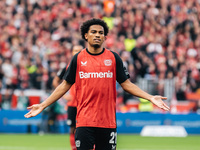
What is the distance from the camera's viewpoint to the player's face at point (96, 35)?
665 cm

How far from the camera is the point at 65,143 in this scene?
52.8ft

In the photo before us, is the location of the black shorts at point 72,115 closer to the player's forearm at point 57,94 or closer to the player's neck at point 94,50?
the player's forearm at point 57,94

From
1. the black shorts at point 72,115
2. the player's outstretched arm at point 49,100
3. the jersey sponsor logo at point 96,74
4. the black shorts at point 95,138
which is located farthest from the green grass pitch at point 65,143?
the jersey sponsor logo at point 96,74

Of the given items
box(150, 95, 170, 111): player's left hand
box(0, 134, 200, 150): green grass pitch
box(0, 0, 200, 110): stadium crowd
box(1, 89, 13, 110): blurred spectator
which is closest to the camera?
box(150, 95, 170, 111): player's left hand

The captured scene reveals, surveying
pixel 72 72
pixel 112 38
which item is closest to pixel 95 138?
pixel 72 72

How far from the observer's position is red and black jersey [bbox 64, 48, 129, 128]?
6.64 metres

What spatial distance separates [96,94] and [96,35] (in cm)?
80

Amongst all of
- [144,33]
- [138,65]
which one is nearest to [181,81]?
[138,65]

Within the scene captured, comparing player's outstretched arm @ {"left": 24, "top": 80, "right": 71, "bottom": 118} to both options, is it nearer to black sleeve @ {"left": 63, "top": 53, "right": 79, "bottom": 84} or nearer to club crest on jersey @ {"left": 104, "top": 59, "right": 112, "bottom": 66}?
black sleeve @ {"left": 63, "top": 53, "right": 79, "bottom": 84}

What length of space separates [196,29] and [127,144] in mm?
10856

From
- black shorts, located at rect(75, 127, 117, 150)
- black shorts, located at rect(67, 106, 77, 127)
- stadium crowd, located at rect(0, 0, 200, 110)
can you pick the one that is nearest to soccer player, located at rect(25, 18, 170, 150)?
black shorts, located at rect(75, 127, 117, 150)

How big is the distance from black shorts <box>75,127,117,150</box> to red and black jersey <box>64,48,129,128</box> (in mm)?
68

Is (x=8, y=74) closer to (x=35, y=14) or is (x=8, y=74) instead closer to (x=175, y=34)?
(x=35, y=14)

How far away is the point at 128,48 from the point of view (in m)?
23.4
